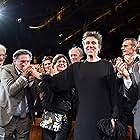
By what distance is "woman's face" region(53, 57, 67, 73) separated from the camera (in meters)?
3.98

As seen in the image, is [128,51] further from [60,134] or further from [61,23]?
[61,23]

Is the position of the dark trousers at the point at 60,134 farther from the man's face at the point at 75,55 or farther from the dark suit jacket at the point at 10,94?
the man's face at the point at 75,55

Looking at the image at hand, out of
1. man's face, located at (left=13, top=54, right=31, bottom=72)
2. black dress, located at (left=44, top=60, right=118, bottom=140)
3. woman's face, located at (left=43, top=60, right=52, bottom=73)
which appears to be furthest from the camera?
woman's face, located at (left=43, top=60, right=52, bottom=73)

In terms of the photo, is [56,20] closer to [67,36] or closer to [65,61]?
[67,36]

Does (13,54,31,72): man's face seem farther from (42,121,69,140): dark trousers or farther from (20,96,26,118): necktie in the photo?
(42,121,69,140): dark trousers

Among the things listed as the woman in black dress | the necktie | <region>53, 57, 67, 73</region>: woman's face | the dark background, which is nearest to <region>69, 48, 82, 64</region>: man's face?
<region>53, 57, 67, 73</region>: woman's face

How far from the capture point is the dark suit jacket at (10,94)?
146 inches

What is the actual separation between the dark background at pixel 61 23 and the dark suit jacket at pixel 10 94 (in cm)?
404

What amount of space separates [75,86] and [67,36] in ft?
19.3

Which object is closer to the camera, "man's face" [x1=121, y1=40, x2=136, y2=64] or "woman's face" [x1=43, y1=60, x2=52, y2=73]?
"man's face" [x1=121, y1=40, x2=136, y2=64]

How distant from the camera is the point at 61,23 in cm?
869

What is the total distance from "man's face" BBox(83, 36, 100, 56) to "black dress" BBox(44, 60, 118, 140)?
92 millimetres

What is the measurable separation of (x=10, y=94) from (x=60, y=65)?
613 millimetres

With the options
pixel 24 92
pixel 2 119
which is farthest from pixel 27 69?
pixel 2 119
